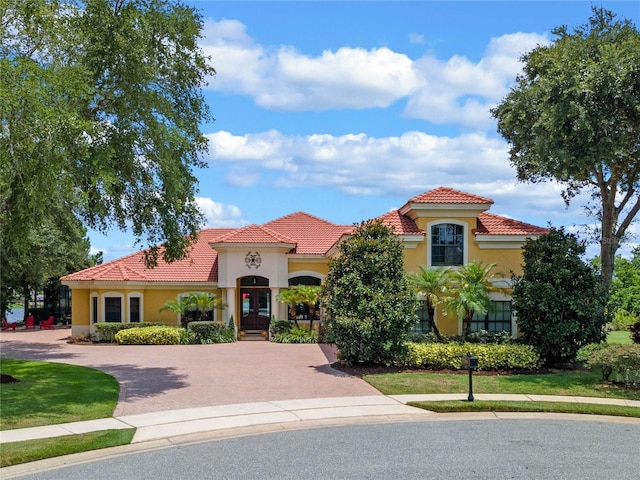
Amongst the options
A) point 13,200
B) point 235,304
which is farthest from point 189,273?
point 13,200

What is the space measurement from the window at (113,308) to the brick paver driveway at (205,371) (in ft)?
8.45

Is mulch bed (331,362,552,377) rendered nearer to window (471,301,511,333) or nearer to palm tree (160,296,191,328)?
window (471,301,511,333)

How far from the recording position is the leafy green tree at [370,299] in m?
19.0

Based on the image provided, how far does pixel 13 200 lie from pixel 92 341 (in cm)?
1706

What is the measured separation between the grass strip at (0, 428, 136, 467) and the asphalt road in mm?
780

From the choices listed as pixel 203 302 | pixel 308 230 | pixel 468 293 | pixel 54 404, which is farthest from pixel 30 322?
pixel 468 293

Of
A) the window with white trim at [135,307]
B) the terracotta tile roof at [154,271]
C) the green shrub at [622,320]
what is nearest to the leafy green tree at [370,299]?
the terracotta tile roof at [154,271]

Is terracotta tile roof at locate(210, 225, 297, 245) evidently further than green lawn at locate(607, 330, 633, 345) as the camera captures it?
No

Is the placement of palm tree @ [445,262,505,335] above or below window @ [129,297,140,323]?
above

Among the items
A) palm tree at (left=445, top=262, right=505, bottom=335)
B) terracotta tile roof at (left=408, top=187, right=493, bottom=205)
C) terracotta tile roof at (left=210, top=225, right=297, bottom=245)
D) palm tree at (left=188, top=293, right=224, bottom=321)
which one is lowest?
palm tree at (left=188, top=293, right=224, bottom=321)

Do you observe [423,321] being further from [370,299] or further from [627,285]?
[627,285]

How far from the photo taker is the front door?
3152 centimetres

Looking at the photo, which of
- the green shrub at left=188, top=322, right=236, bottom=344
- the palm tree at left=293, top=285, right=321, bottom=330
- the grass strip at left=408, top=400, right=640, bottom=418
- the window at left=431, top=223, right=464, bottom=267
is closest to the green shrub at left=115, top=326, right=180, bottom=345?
the green shrub at left=188, top=322, right=236, bottom=344

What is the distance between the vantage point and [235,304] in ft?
102
